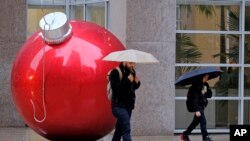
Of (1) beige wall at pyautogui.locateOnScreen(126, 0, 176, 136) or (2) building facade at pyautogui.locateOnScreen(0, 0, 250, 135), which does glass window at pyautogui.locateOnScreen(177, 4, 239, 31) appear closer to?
(2) building facade at pyautogui.locateOnScreen(0, 0, 250, 135)

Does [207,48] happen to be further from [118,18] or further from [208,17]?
[118,18]

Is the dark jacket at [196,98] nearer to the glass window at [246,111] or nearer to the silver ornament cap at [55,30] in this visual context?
the silver ornament cap at [55,30]

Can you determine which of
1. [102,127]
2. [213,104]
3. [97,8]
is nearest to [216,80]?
[213,104]

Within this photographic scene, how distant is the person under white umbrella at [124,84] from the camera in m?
11.4

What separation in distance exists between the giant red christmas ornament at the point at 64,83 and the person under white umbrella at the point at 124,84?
1.58 ft

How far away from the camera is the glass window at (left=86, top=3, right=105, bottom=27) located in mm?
18698

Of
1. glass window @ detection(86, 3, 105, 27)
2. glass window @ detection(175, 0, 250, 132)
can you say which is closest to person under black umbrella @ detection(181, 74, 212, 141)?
glass window @ detection(175, 0, 250, 132)

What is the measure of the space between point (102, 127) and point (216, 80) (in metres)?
5.50

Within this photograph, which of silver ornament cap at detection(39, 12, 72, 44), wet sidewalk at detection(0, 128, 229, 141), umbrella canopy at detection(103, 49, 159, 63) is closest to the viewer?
umbrella canopy at detection(103, 49, 159, 63)

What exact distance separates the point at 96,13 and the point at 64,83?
7558 millimetres

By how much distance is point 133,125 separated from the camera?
15.8 meters

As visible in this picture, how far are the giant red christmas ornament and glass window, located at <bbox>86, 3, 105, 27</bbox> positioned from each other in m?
6.34

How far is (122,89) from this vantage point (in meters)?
11.4

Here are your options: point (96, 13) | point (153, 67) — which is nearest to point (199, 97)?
point (153, 67)
